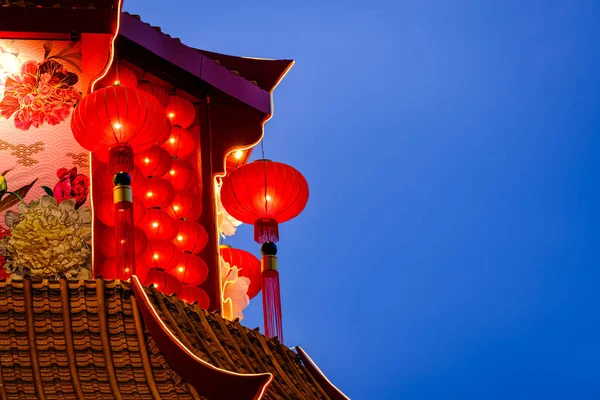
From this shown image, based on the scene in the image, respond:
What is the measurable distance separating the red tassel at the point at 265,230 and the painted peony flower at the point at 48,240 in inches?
61.7

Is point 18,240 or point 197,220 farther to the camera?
point 197,220

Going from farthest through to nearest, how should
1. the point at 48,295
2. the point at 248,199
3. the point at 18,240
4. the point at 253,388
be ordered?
1. the point at 248,199
2. the point at 18,240
3. the point at 48,295
4. the point at 253,388

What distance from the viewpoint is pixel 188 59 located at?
11.3 meters

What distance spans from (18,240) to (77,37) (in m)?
1.68

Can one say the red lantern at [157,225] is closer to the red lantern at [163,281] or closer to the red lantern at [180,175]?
the red lantern at [163,281]

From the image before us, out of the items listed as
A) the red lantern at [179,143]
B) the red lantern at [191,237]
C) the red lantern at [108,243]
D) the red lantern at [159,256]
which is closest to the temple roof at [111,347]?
the red lantern at [108,243]

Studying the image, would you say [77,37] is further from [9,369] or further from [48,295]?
[9,369]

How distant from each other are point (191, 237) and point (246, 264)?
127 cm

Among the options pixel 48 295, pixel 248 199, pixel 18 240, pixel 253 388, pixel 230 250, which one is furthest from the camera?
pixel 230 250

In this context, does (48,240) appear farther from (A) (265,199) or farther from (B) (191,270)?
(A) (265,199)

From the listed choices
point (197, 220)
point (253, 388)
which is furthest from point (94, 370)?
point (197, 220)

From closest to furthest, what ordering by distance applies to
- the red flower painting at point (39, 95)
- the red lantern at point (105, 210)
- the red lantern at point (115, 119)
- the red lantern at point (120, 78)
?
the red lantern at point (115, 119) < the red lantern at point (105, 210) < the red flower painting at point (39, 95) < the red lantern at point (120, 78)

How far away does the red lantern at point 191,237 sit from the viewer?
11195 millimetres

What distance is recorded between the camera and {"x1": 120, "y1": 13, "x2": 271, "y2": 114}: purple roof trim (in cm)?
1083
